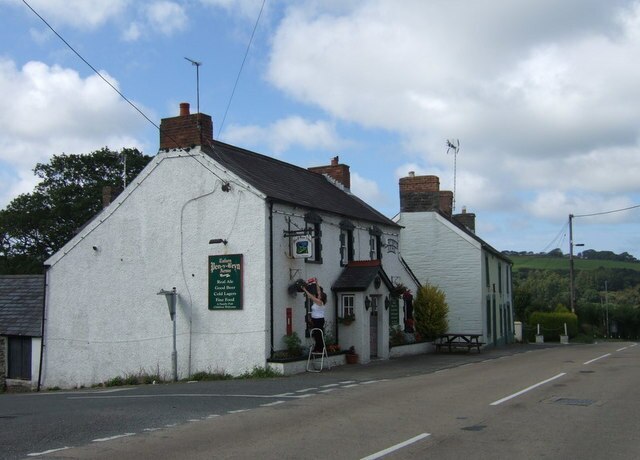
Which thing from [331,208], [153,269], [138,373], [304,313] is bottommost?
[138,373]

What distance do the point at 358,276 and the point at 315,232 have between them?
2283mm

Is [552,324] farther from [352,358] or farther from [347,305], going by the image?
[352,358]

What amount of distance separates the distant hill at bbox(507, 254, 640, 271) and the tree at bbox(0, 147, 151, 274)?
76.9 m

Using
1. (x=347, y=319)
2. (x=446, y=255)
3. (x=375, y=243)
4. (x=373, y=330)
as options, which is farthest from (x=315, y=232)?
(x=446, y=255)

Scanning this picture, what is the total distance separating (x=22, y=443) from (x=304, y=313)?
13.0m

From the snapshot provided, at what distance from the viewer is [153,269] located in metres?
21.9

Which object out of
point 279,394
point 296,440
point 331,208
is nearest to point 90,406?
point 279,394

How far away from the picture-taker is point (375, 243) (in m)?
26.9

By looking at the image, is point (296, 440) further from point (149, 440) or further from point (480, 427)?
point (480, 427)

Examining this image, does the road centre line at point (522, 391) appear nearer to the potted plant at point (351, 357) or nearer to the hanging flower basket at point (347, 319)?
the potted plant at point (351, 357)

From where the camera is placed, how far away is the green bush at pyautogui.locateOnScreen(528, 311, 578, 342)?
1902 inches

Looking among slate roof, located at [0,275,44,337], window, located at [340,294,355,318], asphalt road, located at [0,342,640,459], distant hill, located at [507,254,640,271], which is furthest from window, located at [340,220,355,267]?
distant hill, located at [507,254,640,271]

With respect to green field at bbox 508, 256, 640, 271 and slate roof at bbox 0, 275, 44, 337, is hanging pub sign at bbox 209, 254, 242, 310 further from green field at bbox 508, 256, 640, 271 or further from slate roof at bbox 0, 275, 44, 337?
green field at bbox 508, 256, 640, 271

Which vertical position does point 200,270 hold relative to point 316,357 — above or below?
above
